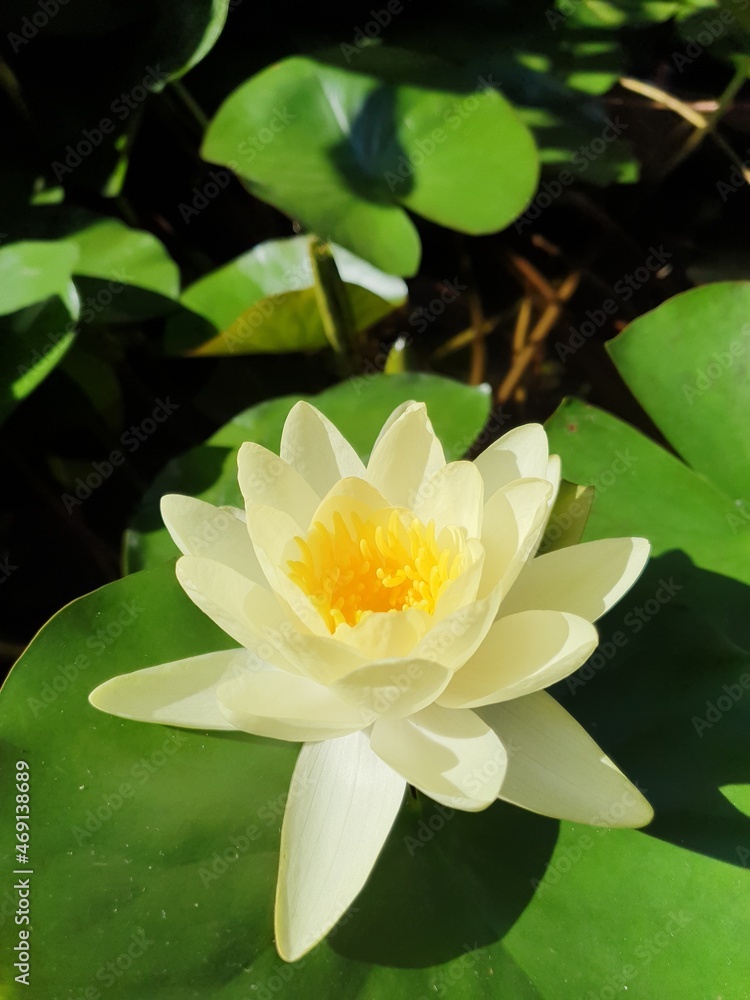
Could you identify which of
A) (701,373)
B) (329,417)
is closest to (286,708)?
(329,417)

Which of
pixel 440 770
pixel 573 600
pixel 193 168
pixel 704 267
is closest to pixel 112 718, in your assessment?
pixel 440 770

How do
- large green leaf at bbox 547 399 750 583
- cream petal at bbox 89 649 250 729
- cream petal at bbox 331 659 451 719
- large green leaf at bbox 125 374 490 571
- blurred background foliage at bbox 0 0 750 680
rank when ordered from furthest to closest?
1. blurred background foliage at bbox 0 0 750 680
2. large green leaf at bbox 125 374 490 571
3. large green leaf at bbox 547 399 750 583
4. cream petal at bbox 89 649 250 729
5. cream petal at bbox 331 659 451 719

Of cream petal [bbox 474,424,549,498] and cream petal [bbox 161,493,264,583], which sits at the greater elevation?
cream petal [bbox 474,424,549,498]

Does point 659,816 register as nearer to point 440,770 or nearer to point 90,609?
point 440,770

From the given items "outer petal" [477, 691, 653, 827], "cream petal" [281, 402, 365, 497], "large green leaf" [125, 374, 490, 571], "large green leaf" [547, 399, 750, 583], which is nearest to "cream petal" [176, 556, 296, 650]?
"cream petal" [281, 402, 365, 497]

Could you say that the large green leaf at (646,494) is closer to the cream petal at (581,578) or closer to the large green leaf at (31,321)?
the cream petal at (581,578)

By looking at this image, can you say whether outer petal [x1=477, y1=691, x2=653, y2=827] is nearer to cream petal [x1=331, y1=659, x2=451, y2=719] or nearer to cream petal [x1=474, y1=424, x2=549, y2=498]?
cream petal [x1=331, y1=659, x2=451, y2=719]
